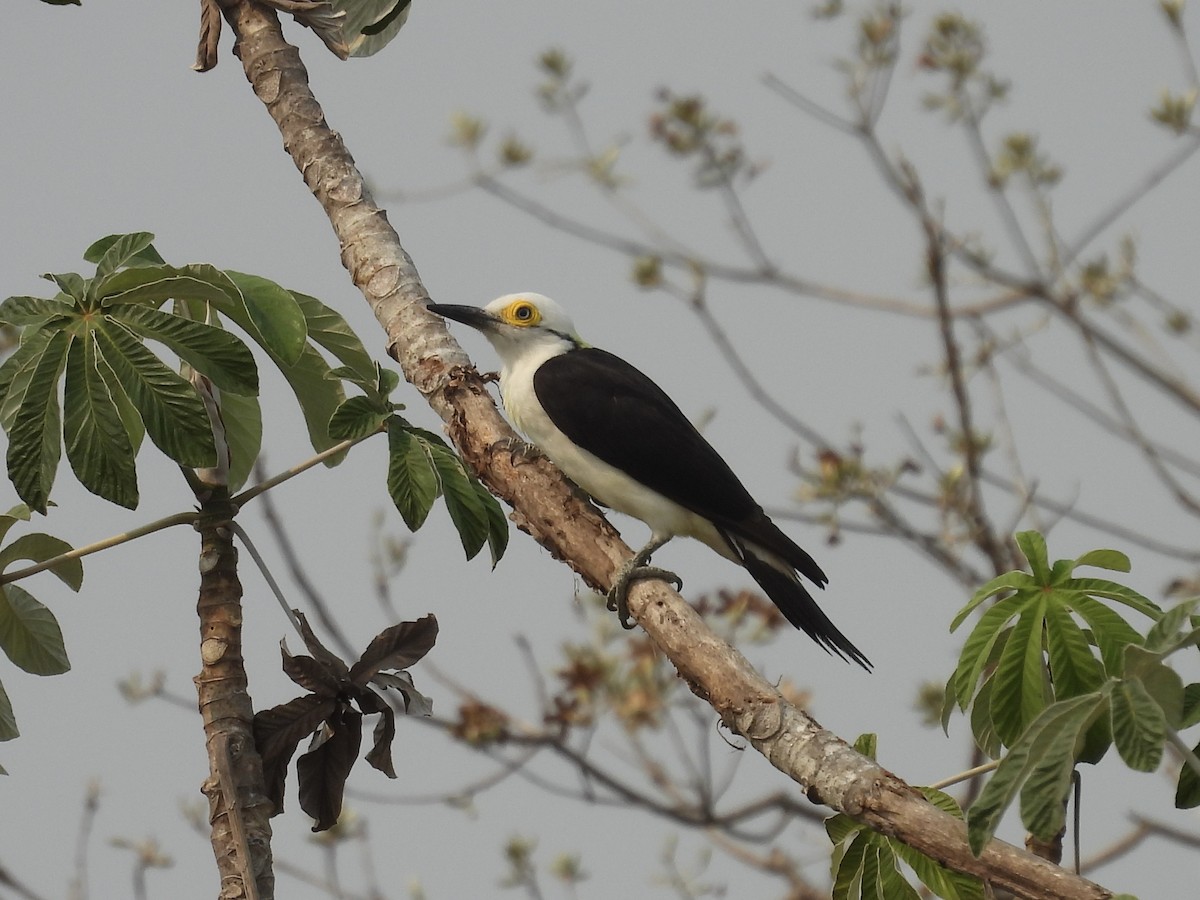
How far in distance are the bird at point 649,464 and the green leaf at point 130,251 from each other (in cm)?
171

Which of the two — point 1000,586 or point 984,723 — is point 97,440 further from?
point 984,723

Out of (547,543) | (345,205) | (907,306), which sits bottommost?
(547,543)

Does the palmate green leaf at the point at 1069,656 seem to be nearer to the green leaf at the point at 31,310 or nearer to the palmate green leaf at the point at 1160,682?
the palmate green leaf at the point at 1160,682

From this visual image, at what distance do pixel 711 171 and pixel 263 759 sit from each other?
528cm

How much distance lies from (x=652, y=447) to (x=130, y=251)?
2.40 meters

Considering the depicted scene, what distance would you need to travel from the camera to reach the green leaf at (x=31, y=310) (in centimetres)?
294

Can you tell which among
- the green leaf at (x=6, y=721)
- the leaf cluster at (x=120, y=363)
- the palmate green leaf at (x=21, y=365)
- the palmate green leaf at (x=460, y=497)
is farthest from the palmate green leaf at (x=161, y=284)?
the green leaf at (x=6, y=721)

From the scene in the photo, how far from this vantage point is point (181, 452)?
2.85 m

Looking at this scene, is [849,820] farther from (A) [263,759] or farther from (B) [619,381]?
(B) [619,381]

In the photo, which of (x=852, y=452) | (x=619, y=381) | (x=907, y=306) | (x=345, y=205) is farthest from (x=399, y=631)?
(x=907, y=306)

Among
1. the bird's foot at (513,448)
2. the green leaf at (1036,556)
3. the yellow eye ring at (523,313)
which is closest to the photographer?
the green leaf at (1036,556)

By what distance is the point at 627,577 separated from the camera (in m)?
3.83

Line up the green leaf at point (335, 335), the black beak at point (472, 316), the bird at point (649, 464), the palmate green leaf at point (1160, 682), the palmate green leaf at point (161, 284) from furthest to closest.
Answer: the black beak at point (472, 316) < the bird at point (649, 464) < the green leaf at point (335, 335) < the palmate green leaf at point (161, 284) < the palmate green leaf at point (1160, 682)

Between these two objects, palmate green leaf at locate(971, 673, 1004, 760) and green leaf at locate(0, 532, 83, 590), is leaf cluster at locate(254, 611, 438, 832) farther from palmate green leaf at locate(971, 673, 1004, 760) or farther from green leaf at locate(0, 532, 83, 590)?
palmate green leaf at locate(971, 673, 1004, 760)
